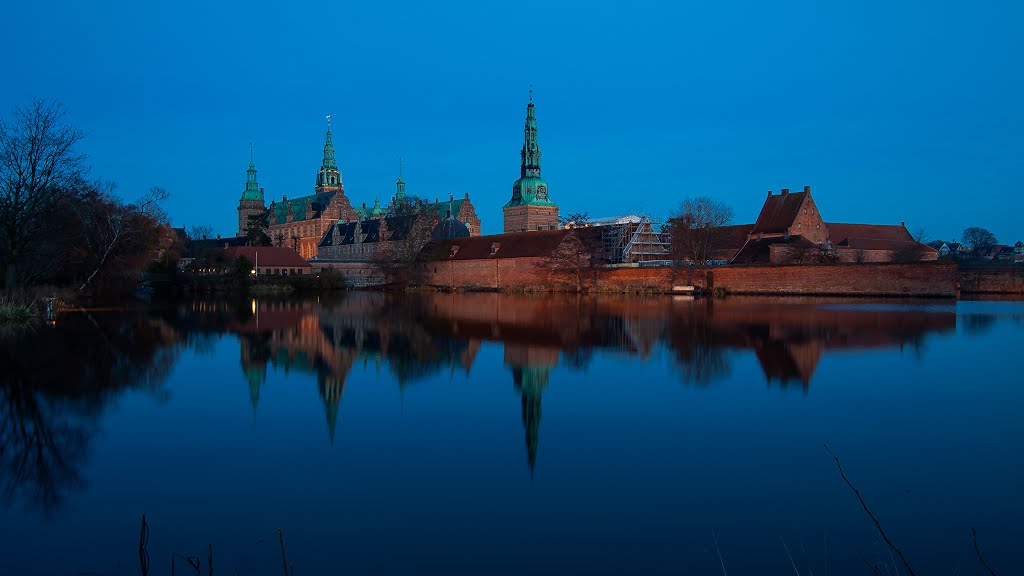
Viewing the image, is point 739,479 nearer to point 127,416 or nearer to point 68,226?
point 127,416

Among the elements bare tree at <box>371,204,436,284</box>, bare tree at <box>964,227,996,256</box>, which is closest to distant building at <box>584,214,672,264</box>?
bare tree at <box>371,204,436,284</box>

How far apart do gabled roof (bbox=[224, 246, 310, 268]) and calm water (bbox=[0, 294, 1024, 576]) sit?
42.7 meters

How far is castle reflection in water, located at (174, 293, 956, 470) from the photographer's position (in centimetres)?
1222

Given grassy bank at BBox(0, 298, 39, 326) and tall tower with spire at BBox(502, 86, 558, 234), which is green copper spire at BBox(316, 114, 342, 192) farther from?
grassy bank at BBox(0, 298, 39, 326)

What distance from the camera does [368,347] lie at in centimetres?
1598

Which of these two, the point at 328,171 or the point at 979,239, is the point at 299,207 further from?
the point at 979,239

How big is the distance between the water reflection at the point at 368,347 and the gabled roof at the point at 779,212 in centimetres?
2436

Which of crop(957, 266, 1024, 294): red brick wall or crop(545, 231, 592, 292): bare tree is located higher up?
crop(545, 231, 592, 292): bare tree

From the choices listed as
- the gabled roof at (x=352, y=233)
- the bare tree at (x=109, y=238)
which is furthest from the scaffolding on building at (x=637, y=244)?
the bare tree at (x=109, y=238)

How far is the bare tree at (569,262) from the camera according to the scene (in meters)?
47.6

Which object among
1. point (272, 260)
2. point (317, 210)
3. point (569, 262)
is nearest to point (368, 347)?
point (569, 262)

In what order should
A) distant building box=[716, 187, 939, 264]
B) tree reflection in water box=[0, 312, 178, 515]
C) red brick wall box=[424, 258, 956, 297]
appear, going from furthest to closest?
1. distant building box=[716, 187, 939, 264]
2. red brick wall box=[424, 258, 956, 297]
3. tree reflection in water box=[0, 312, 178, 515]

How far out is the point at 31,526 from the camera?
515cm

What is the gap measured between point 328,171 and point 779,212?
61.2 meters
